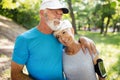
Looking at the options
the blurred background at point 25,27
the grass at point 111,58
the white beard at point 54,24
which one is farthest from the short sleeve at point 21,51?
the grass at point 111,58

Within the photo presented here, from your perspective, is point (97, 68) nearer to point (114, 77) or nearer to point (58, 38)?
point (58, 38)

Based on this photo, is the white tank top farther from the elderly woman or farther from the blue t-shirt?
the blue t-shirt

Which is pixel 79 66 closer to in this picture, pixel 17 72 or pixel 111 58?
pixel 17 72

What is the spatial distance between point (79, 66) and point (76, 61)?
0.08 meters

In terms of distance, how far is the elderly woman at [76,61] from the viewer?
4309 mm

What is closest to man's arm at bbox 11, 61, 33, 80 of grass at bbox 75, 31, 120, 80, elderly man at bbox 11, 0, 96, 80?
elderly man at bbox 11, 0, 96, 80

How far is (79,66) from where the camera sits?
173 inches

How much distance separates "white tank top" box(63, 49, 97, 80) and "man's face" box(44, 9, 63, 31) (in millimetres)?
449

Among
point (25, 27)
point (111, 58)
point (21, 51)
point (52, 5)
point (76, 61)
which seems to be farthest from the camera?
point (25, 27)

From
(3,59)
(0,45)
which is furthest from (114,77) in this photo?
(0,45)

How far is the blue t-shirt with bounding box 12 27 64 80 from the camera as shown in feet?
13.5

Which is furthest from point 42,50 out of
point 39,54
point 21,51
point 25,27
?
point 25,27

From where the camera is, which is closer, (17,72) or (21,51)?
(21,51)

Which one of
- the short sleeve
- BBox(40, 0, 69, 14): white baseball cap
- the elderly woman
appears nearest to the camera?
the short sleeve
